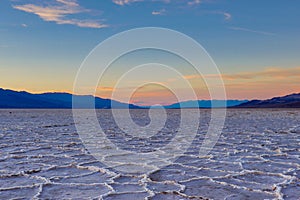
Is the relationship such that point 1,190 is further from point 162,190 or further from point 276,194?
point 276,194

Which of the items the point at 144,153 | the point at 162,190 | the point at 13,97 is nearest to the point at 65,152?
the point at 144,153

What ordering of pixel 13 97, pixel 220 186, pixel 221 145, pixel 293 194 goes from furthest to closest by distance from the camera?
pixel 13 97, pixel 221 145, pixel 220 186, pixel 293 194

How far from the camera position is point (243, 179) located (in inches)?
162

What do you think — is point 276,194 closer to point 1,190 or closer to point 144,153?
point 1,190

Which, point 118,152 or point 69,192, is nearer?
point 69,192

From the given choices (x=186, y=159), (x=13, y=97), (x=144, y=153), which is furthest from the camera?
(x=13, y=97)

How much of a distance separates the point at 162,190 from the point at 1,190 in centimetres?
156

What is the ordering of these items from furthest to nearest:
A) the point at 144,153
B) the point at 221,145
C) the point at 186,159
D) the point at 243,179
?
the point at 221,145 → the point at 144,153 → the point at 186,159 → the point at 243,179

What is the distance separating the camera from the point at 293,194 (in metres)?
3.45

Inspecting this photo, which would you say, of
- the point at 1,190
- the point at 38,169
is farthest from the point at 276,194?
the point at 38,169

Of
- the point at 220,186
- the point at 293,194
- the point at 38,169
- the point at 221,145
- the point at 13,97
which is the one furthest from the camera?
the point at 13,97

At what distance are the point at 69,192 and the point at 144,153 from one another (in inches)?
109

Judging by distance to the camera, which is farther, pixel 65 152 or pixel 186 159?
pixel 65 152

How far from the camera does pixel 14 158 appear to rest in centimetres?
570
